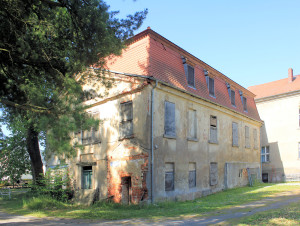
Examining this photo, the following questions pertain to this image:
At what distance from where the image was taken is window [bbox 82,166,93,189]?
16.7 metres

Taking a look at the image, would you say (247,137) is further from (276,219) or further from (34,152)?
(34,152)

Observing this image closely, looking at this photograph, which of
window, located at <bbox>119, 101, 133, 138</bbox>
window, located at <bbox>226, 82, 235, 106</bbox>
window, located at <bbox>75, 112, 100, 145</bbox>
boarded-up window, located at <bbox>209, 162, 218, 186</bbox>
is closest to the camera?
window, located at <bbox>119, 101, 133, 138</bbox>

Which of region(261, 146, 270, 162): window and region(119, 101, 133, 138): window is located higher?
region(119, 101, 133, 138): window

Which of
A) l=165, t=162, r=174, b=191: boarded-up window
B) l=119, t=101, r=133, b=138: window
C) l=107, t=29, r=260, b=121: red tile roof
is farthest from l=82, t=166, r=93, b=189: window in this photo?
l=107, t=29, r=260, b=121: red tile roof

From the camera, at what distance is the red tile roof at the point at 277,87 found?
93.8 feet

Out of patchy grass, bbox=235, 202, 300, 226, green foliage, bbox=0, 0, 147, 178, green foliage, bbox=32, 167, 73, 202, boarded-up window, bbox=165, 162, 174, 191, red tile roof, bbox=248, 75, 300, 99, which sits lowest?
green foliage, bbox=32, 167, 73, 202

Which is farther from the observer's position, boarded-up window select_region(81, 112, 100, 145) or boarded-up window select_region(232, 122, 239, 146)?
boarded-up window select_region(232, 122, 239, 146)

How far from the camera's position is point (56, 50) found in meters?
10.3

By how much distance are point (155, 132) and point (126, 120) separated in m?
1.88

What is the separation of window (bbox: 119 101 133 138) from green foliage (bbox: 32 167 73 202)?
527 cm

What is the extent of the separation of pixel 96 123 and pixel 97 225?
134 inches

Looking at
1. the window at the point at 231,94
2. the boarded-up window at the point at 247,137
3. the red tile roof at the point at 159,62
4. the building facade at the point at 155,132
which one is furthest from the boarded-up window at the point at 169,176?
the boarded-up window at the point at 247,137

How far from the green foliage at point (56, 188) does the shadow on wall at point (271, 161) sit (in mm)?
20965

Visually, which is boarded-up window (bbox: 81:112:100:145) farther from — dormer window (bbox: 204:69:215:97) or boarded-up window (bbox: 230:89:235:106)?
boarded-up window (bbox: 230:89:235:106)
